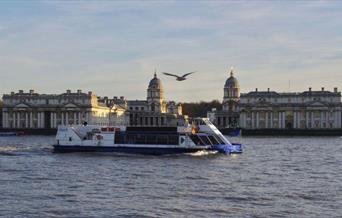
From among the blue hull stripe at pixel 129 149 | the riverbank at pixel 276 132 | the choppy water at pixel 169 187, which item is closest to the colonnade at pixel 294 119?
the riverbank at pixel 276 132

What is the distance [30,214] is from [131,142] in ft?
119

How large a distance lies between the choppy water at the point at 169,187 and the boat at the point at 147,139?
221 inches

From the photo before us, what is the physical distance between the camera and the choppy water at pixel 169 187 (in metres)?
29.3

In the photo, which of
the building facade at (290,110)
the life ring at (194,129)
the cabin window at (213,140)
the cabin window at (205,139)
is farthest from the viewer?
the building facade at (290,110)

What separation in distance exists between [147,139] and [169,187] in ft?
88.5

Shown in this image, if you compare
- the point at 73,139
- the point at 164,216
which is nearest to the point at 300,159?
the point at 73,139

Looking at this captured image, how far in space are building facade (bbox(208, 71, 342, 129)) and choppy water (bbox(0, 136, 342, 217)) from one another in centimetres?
12366

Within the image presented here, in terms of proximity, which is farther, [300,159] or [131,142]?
[131,142]

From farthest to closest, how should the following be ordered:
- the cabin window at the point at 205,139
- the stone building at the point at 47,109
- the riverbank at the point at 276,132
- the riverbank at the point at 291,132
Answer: the stone building at the point at 47,109
the riverbank at the point at 276,132
the riverbank at the point at 291,132
the cabin window at the point at 205,139

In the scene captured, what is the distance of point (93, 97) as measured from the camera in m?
186

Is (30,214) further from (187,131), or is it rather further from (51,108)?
(51,108)

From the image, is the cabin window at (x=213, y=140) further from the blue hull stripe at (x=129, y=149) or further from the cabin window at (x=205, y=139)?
the blue hull stripe at (x=129, y=149)

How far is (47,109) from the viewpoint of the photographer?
183875mm

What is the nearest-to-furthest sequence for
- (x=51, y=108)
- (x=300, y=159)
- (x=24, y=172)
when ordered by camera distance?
(x=24, y=172)
(x=300, y=159)
(x=51, y=108)
